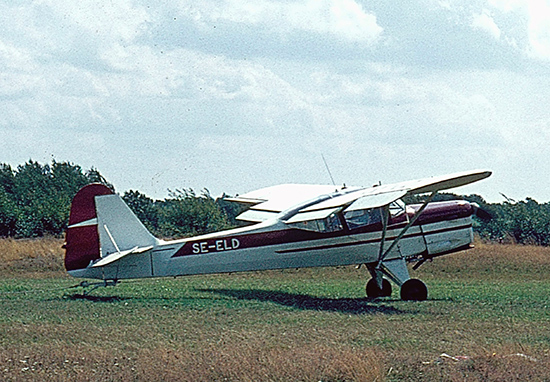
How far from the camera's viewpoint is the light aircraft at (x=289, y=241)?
16.6 metres

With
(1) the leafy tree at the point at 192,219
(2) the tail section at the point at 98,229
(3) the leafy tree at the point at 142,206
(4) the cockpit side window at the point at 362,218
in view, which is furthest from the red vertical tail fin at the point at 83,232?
(3) the leafy tree at the point at 142,206

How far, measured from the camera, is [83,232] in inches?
657

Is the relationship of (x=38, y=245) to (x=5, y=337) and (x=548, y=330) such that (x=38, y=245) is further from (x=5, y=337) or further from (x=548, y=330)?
(x=548, y=330)

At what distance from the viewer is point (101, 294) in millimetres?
16953

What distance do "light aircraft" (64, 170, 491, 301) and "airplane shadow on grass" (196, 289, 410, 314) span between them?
0.69 meters

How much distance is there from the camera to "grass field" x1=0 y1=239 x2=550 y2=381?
8.95 m

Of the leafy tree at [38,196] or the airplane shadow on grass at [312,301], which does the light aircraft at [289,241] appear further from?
the leafy tree at [38,196]

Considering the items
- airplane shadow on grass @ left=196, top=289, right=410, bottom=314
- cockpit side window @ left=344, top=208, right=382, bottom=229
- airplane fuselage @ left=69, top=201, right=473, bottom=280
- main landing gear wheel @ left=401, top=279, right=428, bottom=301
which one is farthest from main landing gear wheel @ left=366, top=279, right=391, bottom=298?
cockpit side window @ left=344, top=208, right=382, bottom=229

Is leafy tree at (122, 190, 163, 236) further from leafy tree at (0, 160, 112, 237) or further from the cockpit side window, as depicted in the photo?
the cockpit side window

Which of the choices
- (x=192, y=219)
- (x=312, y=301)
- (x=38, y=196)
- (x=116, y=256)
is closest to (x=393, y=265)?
(x=312, y=301)

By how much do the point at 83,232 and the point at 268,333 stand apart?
6.18 m

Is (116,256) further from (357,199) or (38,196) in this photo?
(38,196)

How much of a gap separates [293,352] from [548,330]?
467 centimetres

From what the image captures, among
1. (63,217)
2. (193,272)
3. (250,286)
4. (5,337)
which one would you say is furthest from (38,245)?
(5,337)
